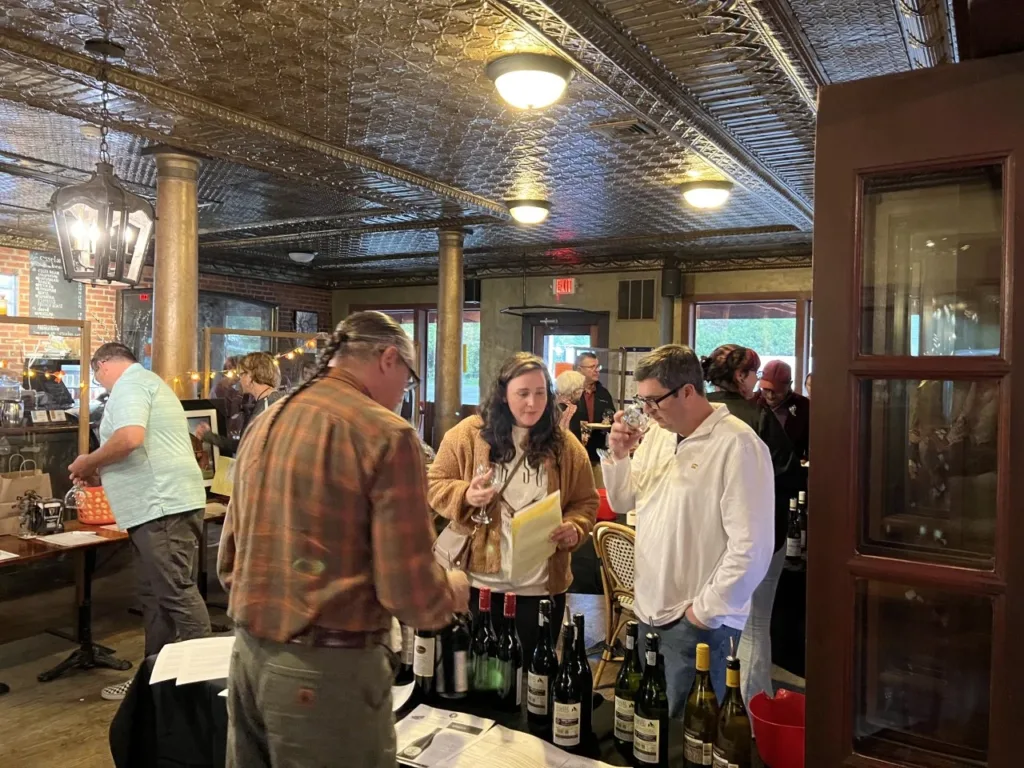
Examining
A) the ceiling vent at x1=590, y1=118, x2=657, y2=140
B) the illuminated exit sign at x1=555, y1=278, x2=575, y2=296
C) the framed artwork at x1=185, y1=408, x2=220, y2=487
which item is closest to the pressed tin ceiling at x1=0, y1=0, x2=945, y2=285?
the ceiling vent at x1=590, y1=118, x2=657, y2=140

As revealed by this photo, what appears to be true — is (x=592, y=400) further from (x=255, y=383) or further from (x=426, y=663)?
(x=426, y=663)

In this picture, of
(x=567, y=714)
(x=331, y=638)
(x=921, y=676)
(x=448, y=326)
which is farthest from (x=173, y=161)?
(x=921, y=676)

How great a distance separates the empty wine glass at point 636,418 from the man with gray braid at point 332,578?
0.99 metres

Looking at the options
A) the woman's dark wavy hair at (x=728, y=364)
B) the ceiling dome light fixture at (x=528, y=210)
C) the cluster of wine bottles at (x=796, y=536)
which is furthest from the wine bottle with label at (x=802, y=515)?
the ceiling dome light fixture at (x=528, y=210)

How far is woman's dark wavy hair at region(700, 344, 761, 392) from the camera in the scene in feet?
11.3

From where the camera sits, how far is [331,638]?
1536 mm

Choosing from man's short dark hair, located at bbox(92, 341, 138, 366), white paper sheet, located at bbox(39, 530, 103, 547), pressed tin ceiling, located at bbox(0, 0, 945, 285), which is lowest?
white paper sheet, located at bbox(39, 530, 103, 547)

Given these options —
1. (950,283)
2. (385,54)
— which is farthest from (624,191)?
(950,283)

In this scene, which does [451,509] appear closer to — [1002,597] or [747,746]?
[747,746]

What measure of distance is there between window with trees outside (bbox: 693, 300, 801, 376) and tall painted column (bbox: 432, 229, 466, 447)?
2.96 m

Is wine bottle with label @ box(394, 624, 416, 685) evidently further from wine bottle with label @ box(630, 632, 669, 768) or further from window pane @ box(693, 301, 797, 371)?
window pane @ box(693, 301, 797, 371)

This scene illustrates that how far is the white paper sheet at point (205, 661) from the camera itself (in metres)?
2.01

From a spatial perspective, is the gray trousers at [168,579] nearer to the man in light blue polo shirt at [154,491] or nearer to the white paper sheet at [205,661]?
the man in light blue polo shirt at [154,491]

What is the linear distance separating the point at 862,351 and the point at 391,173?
4.21 meters
